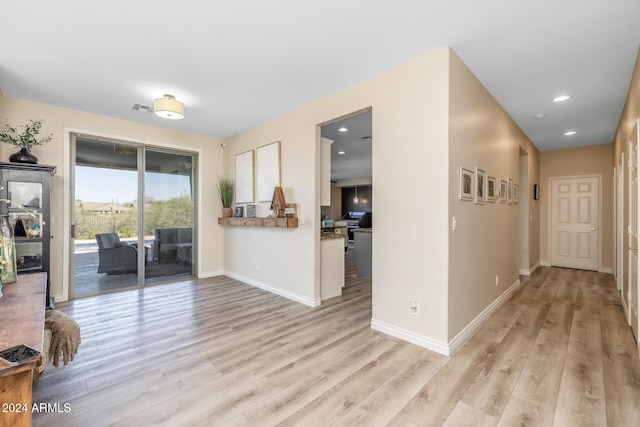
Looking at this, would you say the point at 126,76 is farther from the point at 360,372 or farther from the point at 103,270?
the point at 360,372

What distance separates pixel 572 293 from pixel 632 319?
1.49 m

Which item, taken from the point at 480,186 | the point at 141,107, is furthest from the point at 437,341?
the point at 141,107

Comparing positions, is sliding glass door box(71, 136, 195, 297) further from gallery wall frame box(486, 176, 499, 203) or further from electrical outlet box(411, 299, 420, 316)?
gallery wall frame box(486, 176, 499, 203)

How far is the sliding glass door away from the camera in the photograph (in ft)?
13.6

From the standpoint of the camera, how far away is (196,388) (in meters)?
1.96

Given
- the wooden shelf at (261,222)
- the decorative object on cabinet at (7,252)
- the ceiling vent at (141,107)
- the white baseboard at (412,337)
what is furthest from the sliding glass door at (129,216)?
the white baseboard at (412,337)

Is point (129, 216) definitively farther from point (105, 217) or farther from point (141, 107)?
point (141, 107)

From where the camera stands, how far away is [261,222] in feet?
14.1

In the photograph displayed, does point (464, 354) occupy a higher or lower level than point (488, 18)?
lower

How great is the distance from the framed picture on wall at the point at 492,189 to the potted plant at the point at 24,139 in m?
5.31

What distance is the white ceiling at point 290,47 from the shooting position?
2.02m

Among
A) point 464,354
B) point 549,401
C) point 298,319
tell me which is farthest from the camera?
point 298,319

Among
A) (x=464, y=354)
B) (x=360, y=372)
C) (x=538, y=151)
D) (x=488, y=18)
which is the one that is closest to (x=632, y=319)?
(x=464, y=354)

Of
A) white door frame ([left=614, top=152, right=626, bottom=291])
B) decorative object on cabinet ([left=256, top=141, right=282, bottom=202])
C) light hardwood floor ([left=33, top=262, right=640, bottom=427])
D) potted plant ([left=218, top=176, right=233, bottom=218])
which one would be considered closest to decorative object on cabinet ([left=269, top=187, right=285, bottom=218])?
decorative object on cabinet ([left=256, top=141, right=282, bottom=202])
